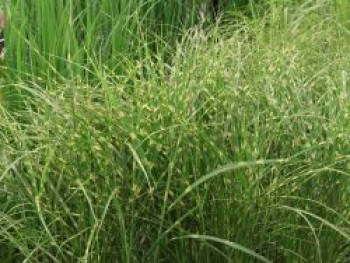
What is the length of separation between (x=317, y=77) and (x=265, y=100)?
319mm

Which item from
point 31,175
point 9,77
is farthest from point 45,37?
point 31,175

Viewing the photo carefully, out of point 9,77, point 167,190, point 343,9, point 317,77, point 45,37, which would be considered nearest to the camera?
point 167,190

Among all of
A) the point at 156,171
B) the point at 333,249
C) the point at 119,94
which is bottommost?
the point at 333,249

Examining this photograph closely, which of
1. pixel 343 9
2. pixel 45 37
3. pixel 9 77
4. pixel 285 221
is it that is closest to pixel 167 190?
pixel 285 221

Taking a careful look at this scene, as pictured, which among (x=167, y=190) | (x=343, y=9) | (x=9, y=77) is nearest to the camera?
(x=167, y=190)

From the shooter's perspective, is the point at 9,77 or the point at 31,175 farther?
the point at 9,77

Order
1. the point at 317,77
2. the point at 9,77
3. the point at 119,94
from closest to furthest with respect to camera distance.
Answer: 1. the point at 119,94
2. the point at 317,77
3. the point at 9,77

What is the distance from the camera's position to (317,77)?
8.27ft

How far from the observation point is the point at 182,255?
2119 millimetres

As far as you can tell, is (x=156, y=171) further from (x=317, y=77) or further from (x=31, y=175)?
(x=317, y=77)

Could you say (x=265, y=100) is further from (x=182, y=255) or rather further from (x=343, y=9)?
(x=343, y=9)

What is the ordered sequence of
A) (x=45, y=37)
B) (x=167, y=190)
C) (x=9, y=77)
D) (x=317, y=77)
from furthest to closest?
(x=45, y=37) → (x=9, y=77) → (x=317, y=77) → (x=167, y=190)

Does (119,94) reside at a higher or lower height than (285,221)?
higher

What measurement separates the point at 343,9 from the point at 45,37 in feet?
4.06
